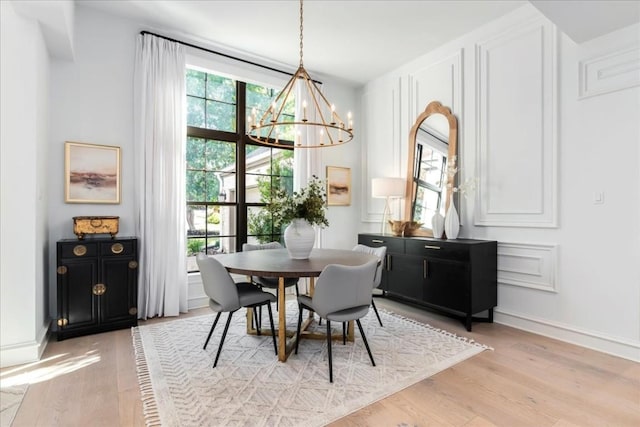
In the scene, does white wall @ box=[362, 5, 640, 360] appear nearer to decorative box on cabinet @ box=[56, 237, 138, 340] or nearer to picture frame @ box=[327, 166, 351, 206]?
picture frame @ box=[327, 166, 351, 206]

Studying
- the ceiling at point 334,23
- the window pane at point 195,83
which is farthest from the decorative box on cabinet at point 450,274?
the window pane at point 195,83

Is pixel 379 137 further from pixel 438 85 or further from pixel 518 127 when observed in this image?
pixel 518 127

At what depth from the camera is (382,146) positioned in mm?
5148

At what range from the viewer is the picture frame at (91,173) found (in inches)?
A: 132

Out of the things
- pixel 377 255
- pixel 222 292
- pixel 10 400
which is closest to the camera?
pixel 10 400

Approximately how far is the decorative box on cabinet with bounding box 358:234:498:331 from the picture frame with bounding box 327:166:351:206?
A: 4.99 feet

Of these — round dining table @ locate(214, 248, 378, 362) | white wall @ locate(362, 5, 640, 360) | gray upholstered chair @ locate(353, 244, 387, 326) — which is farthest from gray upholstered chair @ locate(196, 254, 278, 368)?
white wall @ locate(362, 5, 640, 360)

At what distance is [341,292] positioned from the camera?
91.5 inches

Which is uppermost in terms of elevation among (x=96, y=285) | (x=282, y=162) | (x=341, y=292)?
(x=282, y=162)

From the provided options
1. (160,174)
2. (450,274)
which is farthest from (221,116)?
(450,274)

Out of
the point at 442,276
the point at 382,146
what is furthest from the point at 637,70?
the point at 382,146

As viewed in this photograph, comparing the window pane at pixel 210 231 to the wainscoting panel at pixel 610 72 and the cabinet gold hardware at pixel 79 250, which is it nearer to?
the cabinet gold hardware at pixel 79 250

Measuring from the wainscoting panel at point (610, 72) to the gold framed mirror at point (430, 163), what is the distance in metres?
1.28

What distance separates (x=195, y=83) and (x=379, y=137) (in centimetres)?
272
